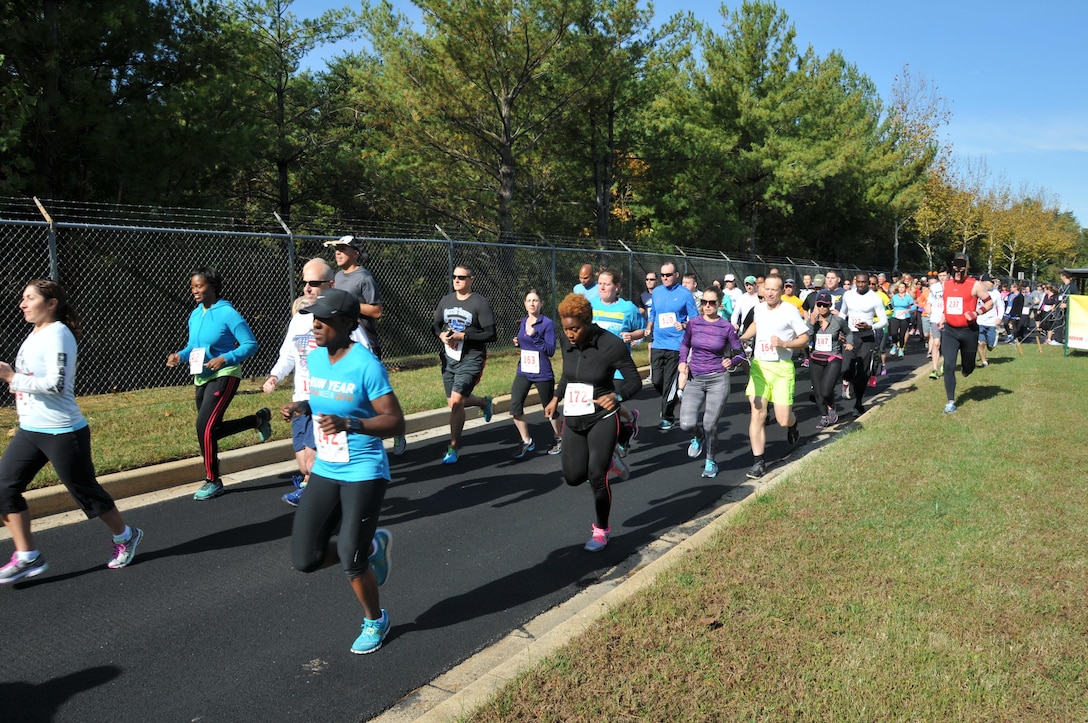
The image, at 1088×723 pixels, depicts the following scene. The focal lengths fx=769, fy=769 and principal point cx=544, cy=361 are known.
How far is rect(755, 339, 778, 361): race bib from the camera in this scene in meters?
Answer: 7.15

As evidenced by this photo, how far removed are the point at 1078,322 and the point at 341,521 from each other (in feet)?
67.4

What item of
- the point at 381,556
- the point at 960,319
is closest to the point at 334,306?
the point at 381,556

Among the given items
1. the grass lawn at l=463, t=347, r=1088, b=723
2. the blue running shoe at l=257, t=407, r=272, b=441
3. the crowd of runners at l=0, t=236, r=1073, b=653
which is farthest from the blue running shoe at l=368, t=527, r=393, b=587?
the blue running shoe at l=257, t=407, r=272, b=441

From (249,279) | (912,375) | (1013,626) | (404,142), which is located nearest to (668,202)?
(404,142)

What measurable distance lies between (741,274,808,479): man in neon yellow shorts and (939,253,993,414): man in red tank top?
382 cm

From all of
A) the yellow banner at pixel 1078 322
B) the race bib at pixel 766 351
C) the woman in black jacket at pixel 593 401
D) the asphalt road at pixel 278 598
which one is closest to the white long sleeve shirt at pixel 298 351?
the asphalt road at pixel 278 598

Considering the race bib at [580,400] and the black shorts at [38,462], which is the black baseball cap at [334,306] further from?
the black shorts at [38,462]

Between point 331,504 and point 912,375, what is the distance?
13.5 metres

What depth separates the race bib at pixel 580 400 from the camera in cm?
502

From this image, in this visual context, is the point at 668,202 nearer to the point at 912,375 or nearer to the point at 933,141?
the point at 912,375

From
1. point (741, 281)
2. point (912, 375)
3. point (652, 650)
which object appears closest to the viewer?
point (652, 650)

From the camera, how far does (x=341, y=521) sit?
3.63 m

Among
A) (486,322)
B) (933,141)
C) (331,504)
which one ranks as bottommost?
(331,504)

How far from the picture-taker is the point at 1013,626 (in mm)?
3668
